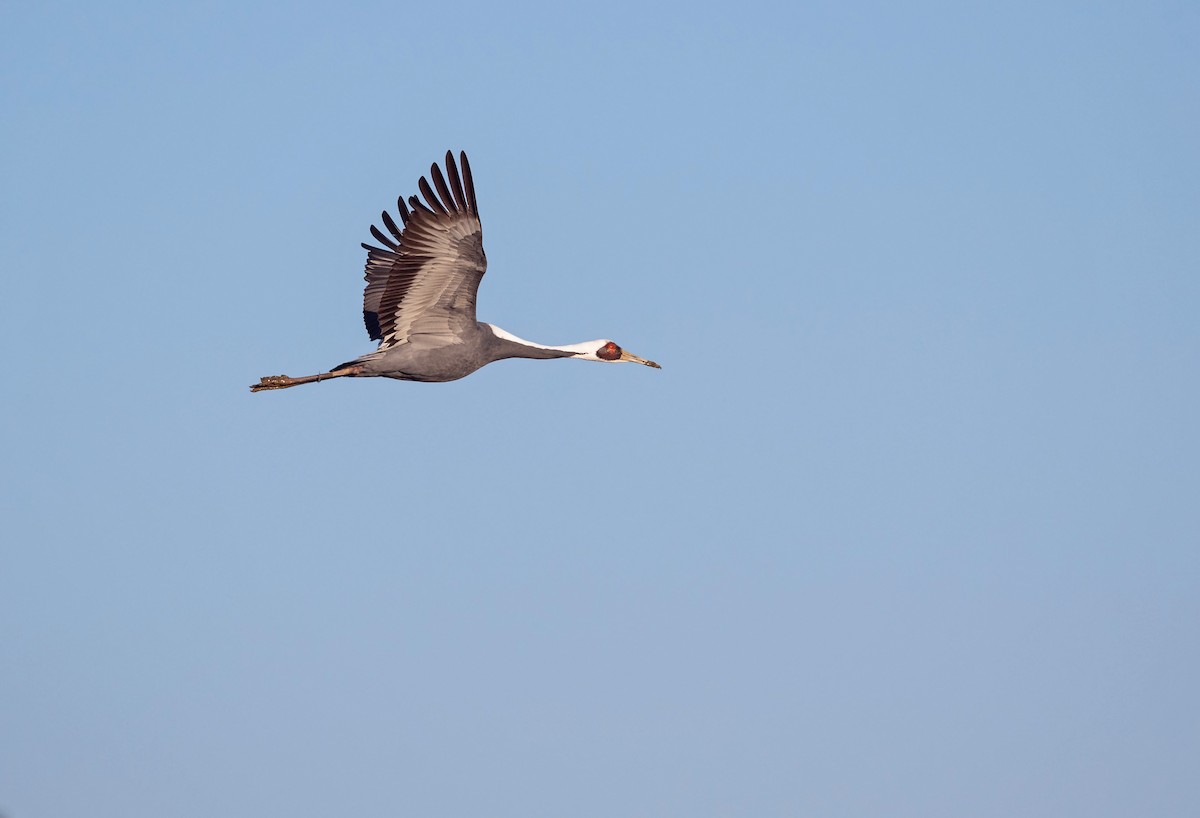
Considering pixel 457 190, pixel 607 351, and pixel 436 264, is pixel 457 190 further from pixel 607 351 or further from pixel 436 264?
pixel 607 351

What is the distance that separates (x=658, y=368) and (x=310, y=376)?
7.75 meters

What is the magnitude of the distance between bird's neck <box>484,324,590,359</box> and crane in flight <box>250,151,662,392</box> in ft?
0.06

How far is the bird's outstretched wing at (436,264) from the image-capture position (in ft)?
107

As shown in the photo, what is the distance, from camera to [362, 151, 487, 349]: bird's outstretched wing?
3259 cm

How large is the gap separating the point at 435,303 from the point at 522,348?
2.48 m

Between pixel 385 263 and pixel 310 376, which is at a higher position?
pixel 385 263

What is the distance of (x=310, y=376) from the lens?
1346 inches

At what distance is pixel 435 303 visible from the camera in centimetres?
3378

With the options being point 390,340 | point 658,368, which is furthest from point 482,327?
point 658,368

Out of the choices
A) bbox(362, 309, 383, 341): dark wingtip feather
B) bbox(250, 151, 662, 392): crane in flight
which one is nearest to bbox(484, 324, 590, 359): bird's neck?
bbox(250, 151, 662, 392): crane in flight

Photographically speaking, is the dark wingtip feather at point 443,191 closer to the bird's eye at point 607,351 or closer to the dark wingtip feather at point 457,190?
the dark wingtip feather at point 457,190

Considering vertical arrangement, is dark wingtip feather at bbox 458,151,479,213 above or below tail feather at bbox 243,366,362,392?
above

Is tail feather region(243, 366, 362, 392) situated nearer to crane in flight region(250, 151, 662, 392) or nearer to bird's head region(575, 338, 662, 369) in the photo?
crane in flight region(250, 151, 662, 392)

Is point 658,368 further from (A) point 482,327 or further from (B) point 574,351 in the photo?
(A) point 482,327
